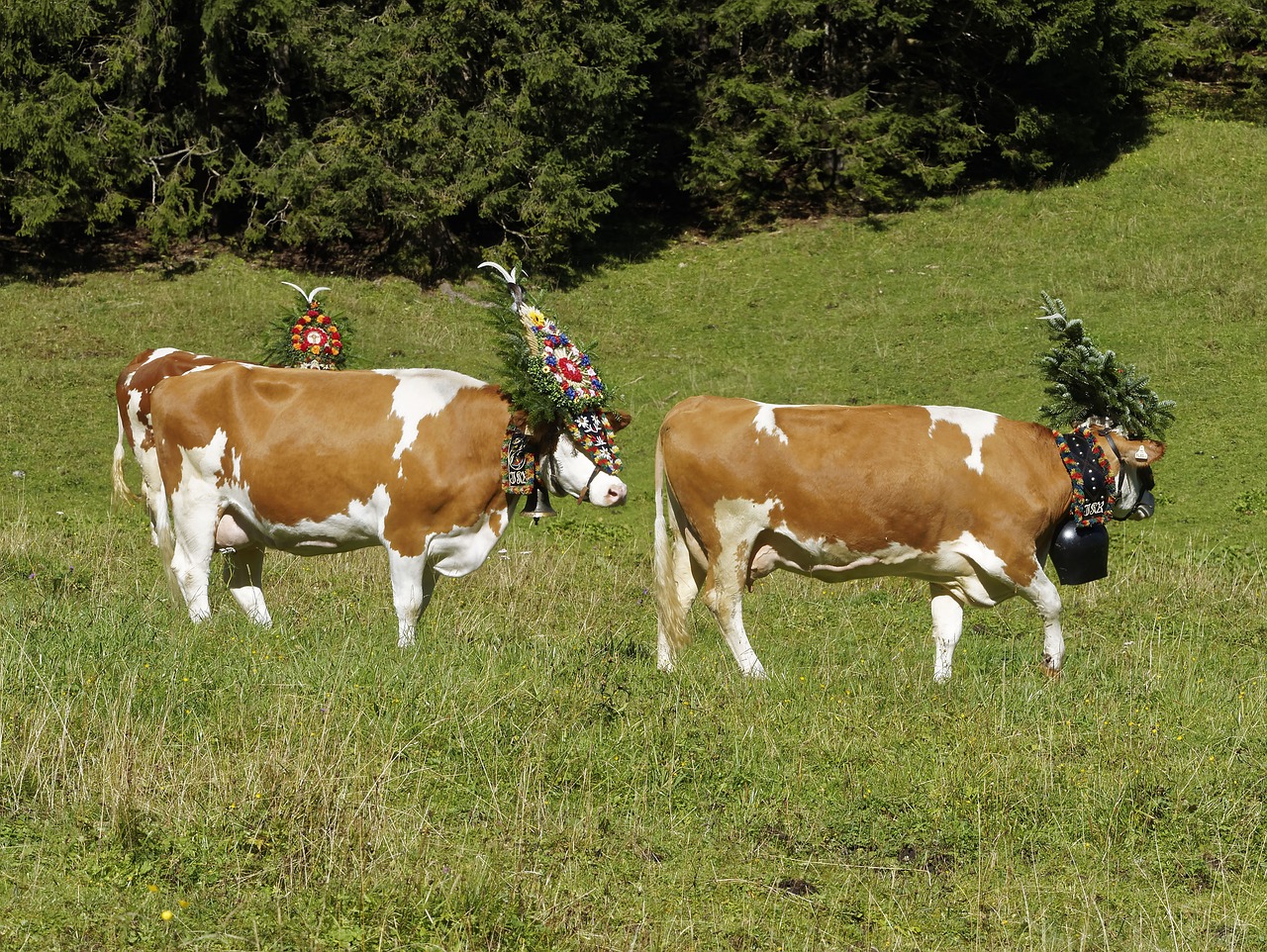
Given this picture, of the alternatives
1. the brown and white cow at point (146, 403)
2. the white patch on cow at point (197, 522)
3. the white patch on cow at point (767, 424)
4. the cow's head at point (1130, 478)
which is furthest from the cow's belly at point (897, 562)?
the brown and white cow at point (146, 403)

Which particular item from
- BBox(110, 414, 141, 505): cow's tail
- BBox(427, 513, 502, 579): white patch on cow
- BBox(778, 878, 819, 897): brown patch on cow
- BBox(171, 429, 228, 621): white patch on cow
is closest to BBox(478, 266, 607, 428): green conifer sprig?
BBox(427, 513, 502, 579): white patch on cow

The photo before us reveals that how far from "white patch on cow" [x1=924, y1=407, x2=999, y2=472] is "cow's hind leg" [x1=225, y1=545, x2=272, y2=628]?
179 inches

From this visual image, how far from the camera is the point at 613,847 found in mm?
5398

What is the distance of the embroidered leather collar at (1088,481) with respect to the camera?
28.0 feet

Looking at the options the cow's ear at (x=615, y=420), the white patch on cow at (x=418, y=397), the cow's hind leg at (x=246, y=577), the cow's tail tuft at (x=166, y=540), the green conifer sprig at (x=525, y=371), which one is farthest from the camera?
the cow's hind leg at (x=246, y=577)

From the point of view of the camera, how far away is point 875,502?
8406 mm

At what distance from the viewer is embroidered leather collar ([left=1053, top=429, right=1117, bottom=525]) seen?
8.54 meters

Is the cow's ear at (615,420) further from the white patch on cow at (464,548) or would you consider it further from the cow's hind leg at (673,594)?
the white patch on cow at (464,548)

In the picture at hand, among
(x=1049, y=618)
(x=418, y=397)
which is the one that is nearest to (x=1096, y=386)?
(x=1049, y=618)

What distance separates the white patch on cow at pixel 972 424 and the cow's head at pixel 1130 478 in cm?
77

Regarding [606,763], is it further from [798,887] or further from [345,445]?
[345,445]

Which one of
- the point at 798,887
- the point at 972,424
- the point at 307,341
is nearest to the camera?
the point at 798,887

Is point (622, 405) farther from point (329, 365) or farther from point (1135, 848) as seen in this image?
point (1135, 848)

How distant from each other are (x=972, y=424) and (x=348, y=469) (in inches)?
156
